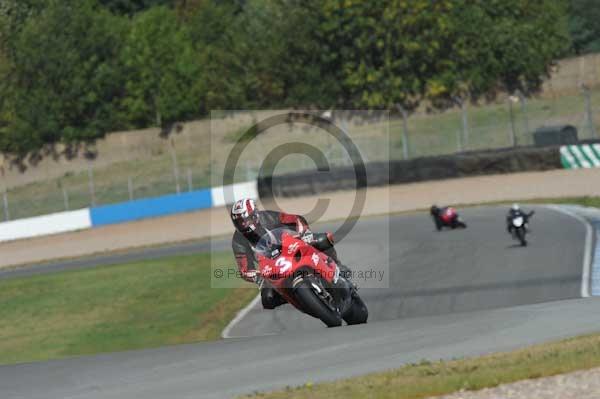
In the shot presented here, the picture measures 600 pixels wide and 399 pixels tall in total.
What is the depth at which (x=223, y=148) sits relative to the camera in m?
51.9

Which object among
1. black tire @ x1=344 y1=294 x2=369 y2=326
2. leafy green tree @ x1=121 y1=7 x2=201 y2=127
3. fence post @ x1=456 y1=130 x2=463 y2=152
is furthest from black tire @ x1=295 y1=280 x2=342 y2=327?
leafy green tree @ x1=121 y1=7 x2=201 y2=127

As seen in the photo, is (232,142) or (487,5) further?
(487,5)

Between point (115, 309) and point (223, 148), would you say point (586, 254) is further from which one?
point (223, 148)

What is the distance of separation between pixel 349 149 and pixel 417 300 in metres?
25.7

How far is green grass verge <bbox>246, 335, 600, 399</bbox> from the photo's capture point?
7316 millimetres

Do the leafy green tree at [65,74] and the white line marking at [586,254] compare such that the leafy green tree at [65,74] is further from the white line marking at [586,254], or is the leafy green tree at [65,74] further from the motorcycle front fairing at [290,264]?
the motorcycle front fairing at [290,264]

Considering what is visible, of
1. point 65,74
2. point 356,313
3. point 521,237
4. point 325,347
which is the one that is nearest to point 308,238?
point 356,313

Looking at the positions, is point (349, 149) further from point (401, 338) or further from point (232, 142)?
point (401, 338)

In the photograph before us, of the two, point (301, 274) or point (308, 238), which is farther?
point (308, 238)

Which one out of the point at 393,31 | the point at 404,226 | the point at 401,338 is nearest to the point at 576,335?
the point at 401,338

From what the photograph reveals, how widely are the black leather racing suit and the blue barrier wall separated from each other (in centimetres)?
2653

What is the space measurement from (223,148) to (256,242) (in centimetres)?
4196

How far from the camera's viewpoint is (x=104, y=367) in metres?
9.36

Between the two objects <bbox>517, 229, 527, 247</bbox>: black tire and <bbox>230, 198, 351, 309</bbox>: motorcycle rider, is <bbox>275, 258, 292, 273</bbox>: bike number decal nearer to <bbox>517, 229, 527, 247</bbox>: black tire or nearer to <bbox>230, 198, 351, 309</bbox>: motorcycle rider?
<bbox>230, 198, 351, 309</bbox>: motorcycle rider
